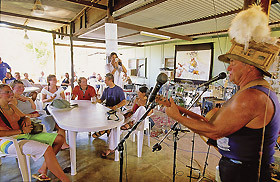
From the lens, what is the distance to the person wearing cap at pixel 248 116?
913 mm

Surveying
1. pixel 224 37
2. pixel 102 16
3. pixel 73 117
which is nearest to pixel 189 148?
pixel 73 117

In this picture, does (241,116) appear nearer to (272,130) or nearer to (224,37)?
(272,130)

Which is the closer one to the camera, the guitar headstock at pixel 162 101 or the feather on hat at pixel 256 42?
the feather on hat at pixel 256 42

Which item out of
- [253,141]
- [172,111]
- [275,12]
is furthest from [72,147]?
[275,12]

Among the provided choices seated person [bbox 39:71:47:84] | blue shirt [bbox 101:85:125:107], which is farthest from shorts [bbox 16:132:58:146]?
blue shirt [bbox 101:85:125:107]

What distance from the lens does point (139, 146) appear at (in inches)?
104

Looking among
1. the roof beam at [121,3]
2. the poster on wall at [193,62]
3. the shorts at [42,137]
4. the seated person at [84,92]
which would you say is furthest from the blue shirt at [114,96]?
the poster on wall at [193,62]

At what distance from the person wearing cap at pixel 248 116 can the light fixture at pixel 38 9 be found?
1.23m

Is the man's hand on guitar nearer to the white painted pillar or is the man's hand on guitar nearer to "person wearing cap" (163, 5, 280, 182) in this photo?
"person wearing cap" (163, 5, 280, 182)

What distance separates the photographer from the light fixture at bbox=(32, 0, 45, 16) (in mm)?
1192

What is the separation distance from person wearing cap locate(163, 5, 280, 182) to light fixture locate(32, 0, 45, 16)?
1.23 metres

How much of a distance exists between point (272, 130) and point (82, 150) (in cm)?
272

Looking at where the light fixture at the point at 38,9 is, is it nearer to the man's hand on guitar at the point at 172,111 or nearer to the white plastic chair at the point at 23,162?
the white plastic chair at the point at 23,162

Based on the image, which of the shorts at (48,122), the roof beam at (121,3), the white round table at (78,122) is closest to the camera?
the white round table at (78,122)
